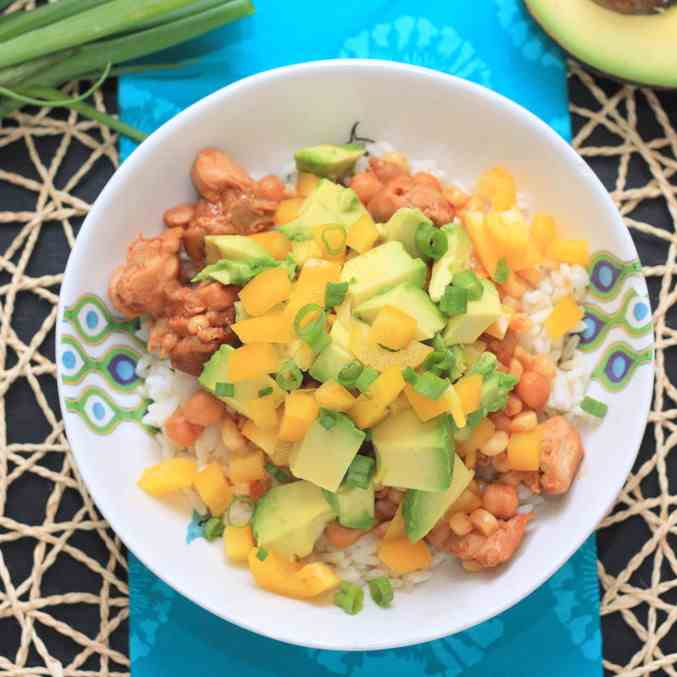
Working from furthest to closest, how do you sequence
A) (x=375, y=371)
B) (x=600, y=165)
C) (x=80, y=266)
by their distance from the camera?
(x=600, y=165), (x=80, y=266), (x=375, y=371)

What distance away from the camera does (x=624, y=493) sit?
331 centimetres

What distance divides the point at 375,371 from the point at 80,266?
98cm

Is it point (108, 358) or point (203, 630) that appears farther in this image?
point (203, 630)

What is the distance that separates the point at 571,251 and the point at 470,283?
503 millimetres

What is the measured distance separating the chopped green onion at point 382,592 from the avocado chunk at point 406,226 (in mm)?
1010

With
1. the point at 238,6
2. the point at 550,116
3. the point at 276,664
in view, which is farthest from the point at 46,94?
the point at 276,664

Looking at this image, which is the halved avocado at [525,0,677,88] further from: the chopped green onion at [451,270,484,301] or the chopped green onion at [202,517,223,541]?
the chopped green onion at [202,517,223,541]

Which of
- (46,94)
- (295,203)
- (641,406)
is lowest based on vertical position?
(641,406)

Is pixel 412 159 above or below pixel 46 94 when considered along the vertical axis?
below

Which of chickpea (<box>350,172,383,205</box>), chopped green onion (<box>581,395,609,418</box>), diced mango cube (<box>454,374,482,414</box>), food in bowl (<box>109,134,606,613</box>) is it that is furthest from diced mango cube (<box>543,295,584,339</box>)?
chickpea (<box>350,172,383,205</box>)

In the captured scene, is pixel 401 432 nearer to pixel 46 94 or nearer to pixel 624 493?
pixel 624 493

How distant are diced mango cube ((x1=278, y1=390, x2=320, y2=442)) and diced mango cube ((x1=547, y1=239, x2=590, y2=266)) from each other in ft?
3.18

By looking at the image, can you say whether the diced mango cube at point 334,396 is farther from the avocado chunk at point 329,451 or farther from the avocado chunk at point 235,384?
the avocado chunk at point 235,384

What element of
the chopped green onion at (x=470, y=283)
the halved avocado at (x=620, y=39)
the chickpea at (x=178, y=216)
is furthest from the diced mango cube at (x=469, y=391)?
the halved avocado at (x=620, y=39)
